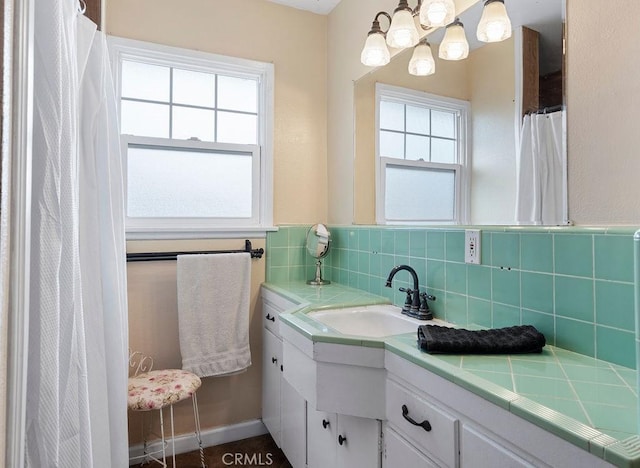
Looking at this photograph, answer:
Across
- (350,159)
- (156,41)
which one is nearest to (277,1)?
(156,41)

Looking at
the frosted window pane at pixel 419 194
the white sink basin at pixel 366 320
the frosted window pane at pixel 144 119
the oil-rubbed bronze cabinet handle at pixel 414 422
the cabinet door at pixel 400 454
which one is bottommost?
the cabinet door at pixel 400 454

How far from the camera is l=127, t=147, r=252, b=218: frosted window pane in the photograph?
78.9 inches

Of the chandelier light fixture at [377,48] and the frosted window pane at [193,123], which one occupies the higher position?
the chandelier light fixture at [377,48]

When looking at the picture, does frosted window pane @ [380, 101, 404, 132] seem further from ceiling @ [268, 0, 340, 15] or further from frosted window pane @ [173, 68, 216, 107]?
frosted window pane @ [173, 68, 216, 107]

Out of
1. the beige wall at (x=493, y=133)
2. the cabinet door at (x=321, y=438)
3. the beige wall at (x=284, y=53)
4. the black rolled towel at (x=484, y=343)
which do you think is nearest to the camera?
the black rolled towel at (x=484, y=343)

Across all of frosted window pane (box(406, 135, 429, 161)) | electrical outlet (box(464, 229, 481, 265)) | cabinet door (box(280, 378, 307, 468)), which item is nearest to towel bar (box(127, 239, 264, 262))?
cabinet door (box(280, 378, 307, 468))

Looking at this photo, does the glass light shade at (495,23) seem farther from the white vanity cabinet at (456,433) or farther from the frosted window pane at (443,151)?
the white vanity cabinet at (456,433)

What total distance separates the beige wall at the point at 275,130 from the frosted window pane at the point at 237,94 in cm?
14

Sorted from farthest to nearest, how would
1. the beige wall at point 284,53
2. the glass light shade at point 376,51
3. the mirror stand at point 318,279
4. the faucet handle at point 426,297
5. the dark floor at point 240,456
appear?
1. the mirror stand at point 318,279
2. the beige wall at point 284,53
3. the dark floor at point 240,456
4. the glass light shade at point 376,51
5. the faucet handle at point 426,297

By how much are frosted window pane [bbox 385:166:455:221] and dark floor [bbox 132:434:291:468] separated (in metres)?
1.41

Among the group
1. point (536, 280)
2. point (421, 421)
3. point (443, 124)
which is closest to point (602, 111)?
point (536, 280)

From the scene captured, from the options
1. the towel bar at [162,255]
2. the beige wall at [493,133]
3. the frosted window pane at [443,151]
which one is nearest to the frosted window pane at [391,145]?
the frosted window pane at [443,151]

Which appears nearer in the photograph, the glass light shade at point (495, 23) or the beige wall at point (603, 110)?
the beige wall at point (603, 110)

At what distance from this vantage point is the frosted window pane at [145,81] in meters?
1.99
